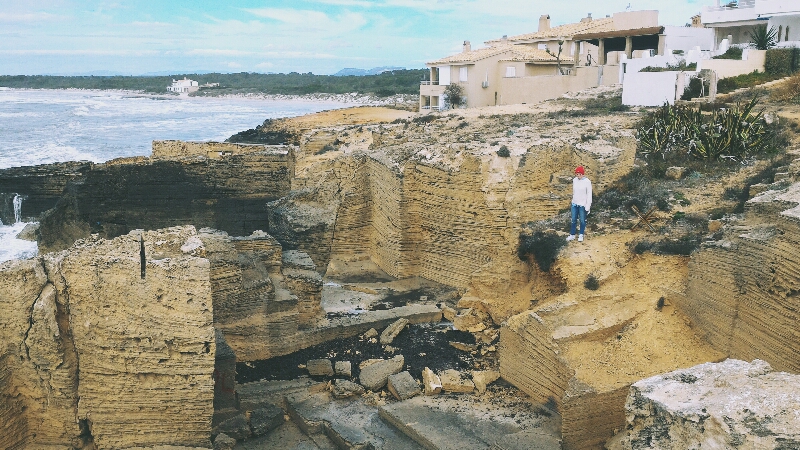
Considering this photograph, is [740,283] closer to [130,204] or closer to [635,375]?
[635,375]

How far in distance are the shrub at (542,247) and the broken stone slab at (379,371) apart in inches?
102

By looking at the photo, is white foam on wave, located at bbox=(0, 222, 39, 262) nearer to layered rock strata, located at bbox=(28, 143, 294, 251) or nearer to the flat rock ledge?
layered rock strata, located at bbox=(28, 143, 294, 251)

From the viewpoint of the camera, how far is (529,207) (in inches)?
450

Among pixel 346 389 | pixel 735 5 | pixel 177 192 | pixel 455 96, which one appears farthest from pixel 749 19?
pixel 346 389

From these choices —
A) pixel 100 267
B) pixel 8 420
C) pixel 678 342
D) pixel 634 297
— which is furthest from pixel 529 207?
pixel 8 420

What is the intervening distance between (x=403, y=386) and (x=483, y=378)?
1.03 metres

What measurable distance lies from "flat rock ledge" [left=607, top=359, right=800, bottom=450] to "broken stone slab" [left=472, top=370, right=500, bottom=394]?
4063 mm

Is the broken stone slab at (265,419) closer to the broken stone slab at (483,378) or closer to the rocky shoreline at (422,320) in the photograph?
the rocky shoreline at (422,320)

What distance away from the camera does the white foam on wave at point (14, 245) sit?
59.4ft

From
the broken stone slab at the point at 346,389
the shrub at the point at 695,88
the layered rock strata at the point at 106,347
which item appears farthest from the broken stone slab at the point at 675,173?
the layered rock strata at the point at 106,347

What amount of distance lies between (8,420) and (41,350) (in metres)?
0.69

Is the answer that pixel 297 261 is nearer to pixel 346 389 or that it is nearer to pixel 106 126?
pixel 346 389

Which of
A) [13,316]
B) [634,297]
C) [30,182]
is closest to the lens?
[13,316]

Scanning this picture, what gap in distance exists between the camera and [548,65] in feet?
96.0
